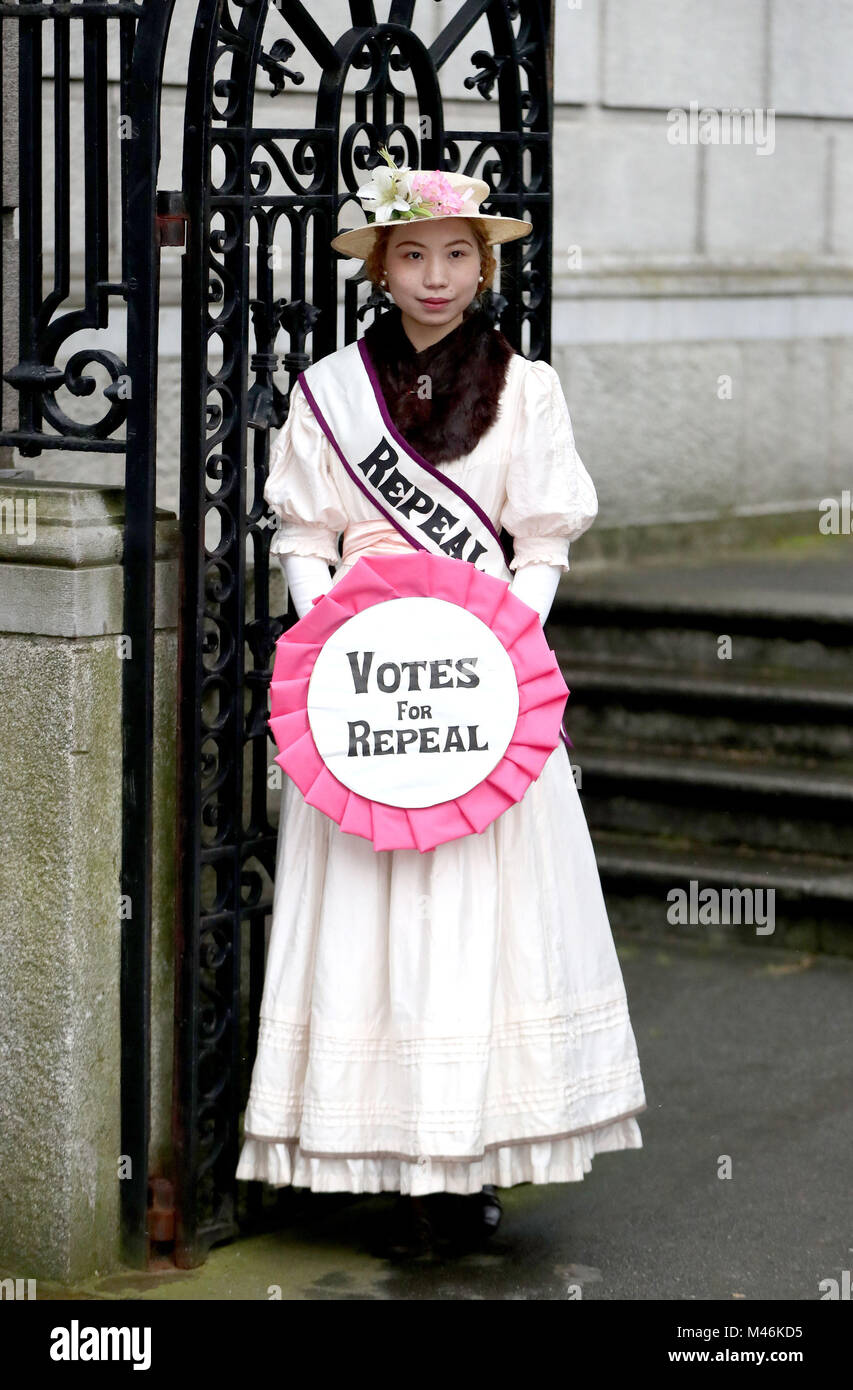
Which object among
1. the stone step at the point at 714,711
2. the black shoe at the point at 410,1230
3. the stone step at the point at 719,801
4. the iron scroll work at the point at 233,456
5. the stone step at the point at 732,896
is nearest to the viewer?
the iron scroll work at the point at 233,456

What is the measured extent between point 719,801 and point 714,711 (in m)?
0.40

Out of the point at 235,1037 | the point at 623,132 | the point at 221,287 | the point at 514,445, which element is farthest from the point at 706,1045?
the point at 623,132

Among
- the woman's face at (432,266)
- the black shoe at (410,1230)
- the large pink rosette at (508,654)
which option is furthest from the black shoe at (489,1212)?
the woman's face at (432,266)

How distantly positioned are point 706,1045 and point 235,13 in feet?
9.94

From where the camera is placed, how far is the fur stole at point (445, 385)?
164 inches

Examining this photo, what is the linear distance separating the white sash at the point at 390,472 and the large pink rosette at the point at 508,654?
0.31 feet

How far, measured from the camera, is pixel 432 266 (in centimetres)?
414

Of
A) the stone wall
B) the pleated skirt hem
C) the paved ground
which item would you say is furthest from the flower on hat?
the stone wall

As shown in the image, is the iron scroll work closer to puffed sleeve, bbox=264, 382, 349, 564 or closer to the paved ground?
puffed sleeve, bbox=264, 382, 349, 564

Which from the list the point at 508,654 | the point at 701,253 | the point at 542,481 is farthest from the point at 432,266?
the point at 701,253

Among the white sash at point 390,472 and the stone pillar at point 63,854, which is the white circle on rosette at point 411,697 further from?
the stone pillar at point 63,854

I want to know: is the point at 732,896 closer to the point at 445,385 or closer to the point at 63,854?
the point at 445,385

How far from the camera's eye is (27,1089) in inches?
163

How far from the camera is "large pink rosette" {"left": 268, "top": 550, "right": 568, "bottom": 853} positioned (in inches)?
159
